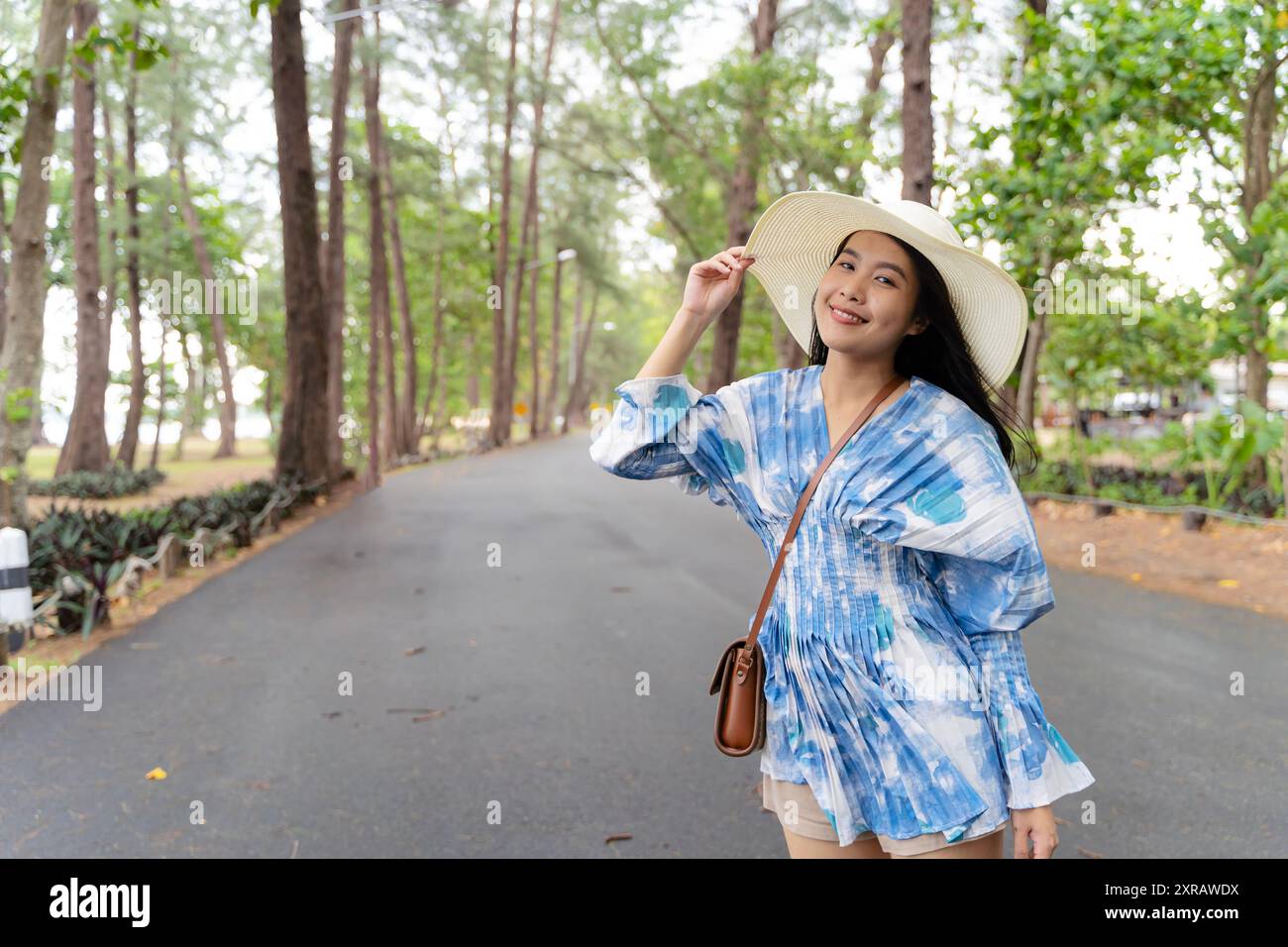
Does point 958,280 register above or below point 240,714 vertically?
above

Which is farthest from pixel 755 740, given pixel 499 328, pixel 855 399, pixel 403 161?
pixel 499 328

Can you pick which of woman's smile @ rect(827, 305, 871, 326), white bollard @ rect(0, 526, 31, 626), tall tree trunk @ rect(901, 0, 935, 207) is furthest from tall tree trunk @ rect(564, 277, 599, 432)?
woman's smile @ rect(827, 305, 871, 326)

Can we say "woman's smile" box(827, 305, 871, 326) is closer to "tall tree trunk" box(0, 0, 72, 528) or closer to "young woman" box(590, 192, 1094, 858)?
"young woman" box(590, 192, 1094, 858)

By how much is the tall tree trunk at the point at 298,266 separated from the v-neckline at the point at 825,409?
16136 mm

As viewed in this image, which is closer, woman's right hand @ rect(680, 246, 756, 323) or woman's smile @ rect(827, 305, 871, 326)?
woman's smile @ rect(827, 305, 871, 326)

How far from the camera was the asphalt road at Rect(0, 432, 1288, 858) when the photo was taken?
13.6 ft

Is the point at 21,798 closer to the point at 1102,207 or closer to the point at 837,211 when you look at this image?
the point at 837,211

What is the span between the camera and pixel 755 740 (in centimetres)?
222

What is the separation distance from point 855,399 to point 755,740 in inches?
29.3

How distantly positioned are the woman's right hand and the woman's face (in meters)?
0.22

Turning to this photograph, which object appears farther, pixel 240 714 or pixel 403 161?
pixel 403 161

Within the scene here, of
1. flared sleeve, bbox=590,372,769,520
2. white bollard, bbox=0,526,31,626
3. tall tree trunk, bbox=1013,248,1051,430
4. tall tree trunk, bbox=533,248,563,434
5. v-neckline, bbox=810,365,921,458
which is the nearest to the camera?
v-neckline, bbox=810,365,921,458

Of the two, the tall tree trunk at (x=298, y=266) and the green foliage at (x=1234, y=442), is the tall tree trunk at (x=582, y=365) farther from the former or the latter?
the green foliage at (x=1234, y=442)
